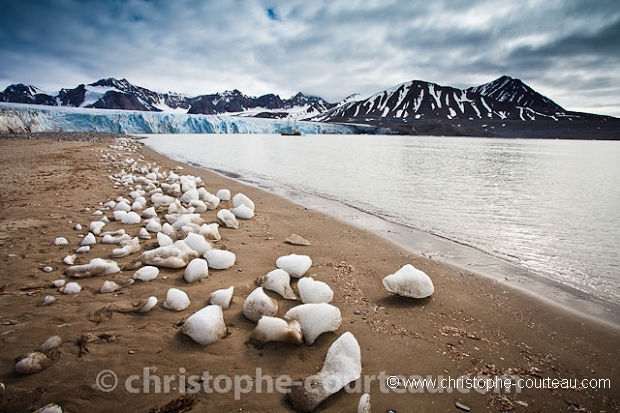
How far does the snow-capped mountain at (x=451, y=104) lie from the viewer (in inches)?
5315

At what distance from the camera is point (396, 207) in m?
6.17

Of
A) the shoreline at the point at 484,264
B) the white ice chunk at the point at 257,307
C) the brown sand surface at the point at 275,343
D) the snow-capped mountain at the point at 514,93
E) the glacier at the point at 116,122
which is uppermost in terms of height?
the snow-capped mountain at the point at 514,93

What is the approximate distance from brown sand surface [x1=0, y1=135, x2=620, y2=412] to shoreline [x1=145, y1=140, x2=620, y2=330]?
0.74 feet

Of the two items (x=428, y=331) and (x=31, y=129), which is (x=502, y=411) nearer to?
(x=428, y=331)

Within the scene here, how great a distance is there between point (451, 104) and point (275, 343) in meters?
171

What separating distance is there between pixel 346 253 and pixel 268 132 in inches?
3084

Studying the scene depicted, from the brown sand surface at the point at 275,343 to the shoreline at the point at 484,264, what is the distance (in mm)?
226

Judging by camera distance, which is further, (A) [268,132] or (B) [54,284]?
(A) [268,132]

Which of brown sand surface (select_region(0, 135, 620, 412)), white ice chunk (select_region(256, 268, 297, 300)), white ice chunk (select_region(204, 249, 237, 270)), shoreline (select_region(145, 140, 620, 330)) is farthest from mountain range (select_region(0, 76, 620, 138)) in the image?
white ice chunk (select_region(256, 268, 297, 300))

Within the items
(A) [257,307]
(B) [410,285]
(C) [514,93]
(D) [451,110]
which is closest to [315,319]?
(A) [257,307]

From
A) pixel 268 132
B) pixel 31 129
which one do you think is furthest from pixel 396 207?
pixel 268 132

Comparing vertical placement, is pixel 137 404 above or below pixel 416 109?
below

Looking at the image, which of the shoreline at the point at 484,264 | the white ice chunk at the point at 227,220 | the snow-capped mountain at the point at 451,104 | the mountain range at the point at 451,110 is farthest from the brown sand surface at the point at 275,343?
the snow-capped mountain at the point at 451,104

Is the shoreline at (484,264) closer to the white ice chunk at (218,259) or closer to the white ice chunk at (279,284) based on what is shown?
the white ice chunk at (279,284)
